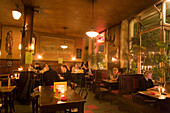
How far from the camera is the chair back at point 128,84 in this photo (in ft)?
14.2

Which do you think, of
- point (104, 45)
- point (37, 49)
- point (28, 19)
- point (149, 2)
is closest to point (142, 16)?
point (149, 2)

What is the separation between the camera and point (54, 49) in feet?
34.5

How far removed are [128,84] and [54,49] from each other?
7.90 meters

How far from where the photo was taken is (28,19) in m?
5.13

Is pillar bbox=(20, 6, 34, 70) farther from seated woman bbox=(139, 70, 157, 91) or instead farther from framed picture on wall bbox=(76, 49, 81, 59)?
framed picture on wall bbox=(76, 49, 81, 59)

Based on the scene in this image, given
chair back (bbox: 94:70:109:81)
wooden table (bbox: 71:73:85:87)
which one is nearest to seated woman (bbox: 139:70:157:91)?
chair back (bbox: 94:70:109:81)

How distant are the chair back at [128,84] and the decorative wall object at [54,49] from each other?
7405 mm

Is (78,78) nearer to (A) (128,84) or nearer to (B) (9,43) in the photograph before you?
(A) (128,84)

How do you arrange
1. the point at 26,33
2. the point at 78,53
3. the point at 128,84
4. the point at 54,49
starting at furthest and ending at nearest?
1. the point at 78,53
2. the point at 54,49
3. the point at 26,33
4. the point at 128,84

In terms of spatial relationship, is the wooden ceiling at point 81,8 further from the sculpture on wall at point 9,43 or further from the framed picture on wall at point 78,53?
the framed picture on wall at point 78,53

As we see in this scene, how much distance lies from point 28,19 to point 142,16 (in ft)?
19.3

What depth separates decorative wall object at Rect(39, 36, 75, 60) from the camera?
396 inches

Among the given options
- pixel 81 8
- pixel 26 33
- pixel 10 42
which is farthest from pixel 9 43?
pixel 81 8

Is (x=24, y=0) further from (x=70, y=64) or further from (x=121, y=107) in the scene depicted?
(x=70, y=64)
